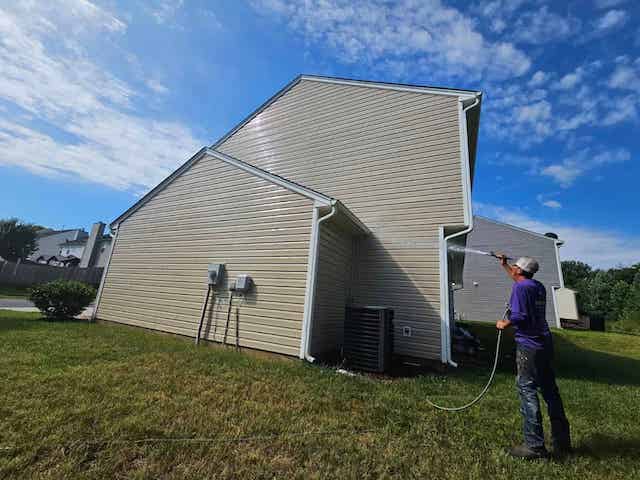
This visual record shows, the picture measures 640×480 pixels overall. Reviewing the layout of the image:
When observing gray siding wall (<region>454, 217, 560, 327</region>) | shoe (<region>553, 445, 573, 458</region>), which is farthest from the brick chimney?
shoe (<region>553, 445, 573, 458</region>)

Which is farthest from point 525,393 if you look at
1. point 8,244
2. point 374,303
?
point 8,244

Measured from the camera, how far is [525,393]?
254 centimetres

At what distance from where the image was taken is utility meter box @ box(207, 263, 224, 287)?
634 centimetres

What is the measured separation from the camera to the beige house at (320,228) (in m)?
5.81

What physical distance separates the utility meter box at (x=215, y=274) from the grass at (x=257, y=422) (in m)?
1.70

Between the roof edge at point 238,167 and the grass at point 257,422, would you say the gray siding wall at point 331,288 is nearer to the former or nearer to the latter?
the roof edge at point 238,167

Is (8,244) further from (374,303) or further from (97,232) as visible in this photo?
(374,303)

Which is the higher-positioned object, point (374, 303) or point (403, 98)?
point (403, 98)

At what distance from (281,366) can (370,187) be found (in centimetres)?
517

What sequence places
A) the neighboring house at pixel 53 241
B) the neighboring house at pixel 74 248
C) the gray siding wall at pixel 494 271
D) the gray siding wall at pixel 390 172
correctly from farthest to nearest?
the neighboring house at pixel 53 241, the neighboring house at pixel 74 248, the gray siding wall at pixel 494 271, the gray siding wall at pixel 390 172

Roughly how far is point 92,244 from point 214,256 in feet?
87.8

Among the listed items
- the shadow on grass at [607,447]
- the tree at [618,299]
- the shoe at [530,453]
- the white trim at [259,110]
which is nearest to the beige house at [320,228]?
the white trim at [259,110]

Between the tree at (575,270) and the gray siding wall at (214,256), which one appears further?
the tree at (575,270)

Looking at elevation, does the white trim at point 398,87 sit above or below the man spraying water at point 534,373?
above
